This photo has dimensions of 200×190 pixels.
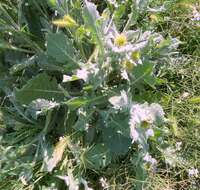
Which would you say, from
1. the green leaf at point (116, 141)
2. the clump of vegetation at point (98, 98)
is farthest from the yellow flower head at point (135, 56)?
the green leaf at point (116, 141)

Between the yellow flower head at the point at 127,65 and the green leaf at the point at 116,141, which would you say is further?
the green leaf at the point at 116,141

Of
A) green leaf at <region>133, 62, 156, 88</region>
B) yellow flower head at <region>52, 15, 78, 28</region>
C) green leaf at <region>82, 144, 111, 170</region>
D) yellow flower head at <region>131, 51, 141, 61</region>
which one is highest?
yellow flower head at <region>52, 15, 78, 28</region>

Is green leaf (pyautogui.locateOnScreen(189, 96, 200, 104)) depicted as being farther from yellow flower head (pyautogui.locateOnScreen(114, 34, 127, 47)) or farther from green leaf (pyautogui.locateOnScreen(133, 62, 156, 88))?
yellow flower head (pyautogui.locateOnScreen(114, 34, 127, 47))

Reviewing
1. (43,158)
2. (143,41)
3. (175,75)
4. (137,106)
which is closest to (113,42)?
(143,41)

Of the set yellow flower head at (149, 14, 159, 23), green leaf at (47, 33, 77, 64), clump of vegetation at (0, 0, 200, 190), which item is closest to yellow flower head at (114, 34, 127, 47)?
clump of vegetation at (0, 0, 200, 190)

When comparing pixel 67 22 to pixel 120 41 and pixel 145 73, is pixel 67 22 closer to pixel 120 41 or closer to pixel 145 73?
pixel 120 41

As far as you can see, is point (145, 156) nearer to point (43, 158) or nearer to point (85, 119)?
point (85, 119)

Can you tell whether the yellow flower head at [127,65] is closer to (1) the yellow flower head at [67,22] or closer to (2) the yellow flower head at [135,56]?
(2) the yellow flower head at [135,56]

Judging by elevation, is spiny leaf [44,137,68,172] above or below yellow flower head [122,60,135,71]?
below
